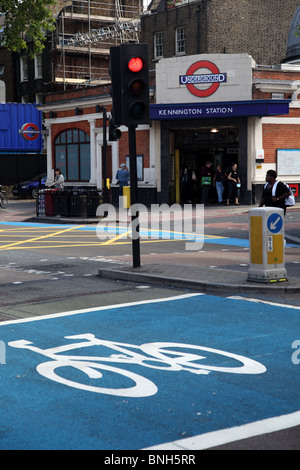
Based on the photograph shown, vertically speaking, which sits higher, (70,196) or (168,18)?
(168,18)

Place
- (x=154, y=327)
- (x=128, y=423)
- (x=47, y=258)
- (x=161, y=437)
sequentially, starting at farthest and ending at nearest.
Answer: (x=47, y=258) < (x=154, y=327) < (x=128, y=423) < (x=161, y=437)

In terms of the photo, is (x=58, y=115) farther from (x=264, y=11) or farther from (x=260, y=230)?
(x=260, y=230)

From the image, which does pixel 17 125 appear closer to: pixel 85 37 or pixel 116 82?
pixel 85 37

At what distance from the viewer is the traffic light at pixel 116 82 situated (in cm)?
1120

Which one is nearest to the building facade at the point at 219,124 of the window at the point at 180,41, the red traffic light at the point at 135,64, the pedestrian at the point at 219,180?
the pedestrian at the point at 219,180

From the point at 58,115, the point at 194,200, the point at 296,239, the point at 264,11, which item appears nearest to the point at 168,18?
the point at 264,11

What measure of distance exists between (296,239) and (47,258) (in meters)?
6.96

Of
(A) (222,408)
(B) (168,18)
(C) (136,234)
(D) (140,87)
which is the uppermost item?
(B) (168,18)

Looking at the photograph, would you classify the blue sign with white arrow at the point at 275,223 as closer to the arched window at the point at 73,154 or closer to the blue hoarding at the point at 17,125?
the arched window at the point at 73,154

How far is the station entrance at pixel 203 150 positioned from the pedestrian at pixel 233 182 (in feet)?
3.98

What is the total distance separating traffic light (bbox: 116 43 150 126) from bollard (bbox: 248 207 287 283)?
102 inches

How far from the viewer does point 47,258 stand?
14828 millimetres

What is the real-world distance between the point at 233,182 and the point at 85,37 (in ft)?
71.9

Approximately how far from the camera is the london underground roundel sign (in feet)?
151
